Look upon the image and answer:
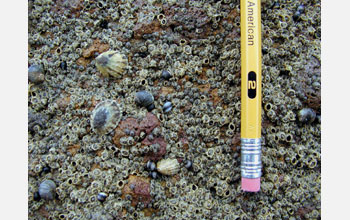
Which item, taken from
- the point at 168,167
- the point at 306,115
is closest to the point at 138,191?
the point at 168,167

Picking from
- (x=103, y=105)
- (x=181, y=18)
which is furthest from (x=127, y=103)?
(x=181, y=18)

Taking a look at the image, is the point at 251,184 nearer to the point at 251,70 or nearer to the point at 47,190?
the point at 251,70

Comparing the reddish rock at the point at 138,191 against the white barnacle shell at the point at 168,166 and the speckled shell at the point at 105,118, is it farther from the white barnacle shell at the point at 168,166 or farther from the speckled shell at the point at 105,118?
the speckled shell at the point at 105,118

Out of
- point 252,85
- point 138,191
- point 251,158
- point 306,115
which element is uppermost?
point 252,85

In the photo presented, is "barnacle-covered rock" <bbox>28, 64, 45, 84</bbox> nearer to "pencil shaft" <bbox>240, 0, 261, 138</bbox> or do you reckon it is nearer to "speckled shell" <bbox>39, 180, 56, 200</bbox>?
"speckled shell" <bbox>39, 180, 56, 200</bbox>

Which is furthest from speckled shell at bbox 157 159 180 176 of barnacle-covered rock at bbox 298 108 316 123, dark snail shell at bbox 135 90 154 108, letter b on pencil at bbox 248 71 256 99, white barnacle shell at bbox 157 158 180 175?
barnacle-covered rock at bbox 298 108 316 123

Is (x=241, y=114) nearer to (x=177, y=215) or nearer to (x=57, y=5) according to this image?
(x=177, y=215)

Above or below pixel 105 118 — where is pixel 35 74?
above
